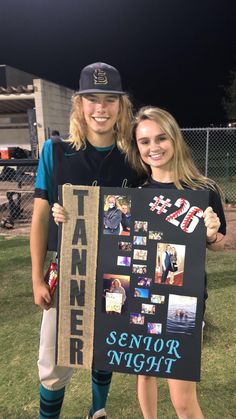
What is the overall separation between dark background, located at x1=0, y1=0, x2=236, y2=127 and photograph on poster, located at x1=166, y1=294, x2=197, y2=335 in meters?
16.6

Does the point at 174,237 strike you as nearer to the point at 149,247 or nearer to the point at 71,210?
the point at 149,247

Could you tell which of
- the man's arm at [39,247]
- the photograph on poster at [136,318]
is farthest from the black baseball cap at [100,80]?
the photograph on poster at [136,318]

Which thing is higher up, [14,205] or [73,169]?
[73,169]

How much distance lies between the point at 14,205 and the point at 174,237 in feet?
23.3

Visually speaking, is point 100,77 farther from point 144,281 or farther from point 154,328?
point 154,328

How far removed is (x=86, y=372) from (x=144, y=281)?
1.59 metres

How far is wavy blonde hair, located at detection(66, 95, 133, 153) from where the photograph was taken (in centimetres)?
203

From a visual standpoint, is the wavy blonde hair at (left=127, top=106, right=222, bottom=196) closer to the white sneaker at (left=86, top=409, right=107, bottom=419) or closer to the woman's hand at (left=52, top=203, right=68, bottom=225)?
the woman's hand at (left=52, top=203, right=68, bottom=225)

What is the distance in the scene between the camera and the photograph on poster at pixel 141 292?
1782 mm

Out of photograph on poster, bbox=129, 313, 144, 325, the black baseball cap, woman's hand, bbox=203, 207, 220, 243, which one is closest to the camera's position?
woman's hand, bbox=203, 207, 220, 243

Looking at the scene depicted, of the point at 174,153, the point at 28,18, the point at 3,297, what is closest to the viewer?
the point at 174,153

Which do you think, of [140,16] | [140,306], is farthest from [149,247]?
[140,16]

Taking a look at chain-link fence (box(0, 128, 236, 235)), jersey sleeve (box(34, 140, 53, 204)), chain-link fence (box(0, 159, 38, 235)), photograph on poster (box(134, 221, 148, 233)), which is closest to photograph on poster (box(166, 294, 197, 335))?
photograph on poster (box(134, 221, 148, 233))

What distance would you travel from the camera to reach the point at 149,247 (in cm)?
176
